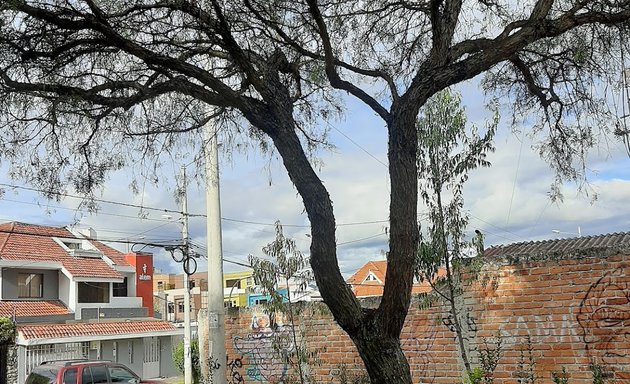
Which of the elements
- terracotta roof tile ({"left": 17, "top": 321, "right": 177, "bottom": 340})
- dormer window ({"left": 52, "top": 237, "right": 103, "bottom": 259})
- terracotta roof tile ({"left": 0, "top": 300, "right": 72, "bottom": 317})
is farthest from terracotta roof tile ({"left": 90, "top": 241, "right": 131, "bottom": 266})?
terracotta roof tile ({"left": 0, "top": 300, "right": 72, "bottom": 317})

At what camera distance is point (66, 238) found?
125ft

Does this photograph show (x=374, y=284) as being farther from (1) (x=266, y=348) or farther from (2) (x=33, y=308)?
(2) (x=33, y=308)

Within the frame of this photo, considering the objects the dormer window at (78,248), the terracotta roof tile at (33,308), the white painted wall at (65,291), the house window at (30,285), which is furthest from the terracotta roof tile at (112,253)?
the terracotta roof tile at (33,308)

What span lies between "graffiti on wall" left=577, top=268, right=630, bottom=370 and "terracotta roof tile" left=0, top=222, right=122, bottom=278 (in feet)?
97.3

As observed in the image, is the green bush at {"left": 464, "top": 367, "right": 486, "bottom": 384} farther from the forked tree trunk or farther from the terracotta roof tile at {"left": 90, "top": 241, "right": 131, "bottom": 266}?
the terracotta roof tile at {"left": 90, "top": 241, "right": 131, "bottom": 266}

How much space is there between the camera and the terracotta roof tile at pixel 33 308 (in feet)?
102

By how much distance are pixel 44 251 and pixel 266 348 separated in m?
27.8

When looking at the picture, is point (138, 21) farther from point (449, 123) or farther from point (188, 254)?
point (188, 254)


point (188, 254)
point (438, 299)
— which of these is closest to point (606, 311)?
point (438, 299)

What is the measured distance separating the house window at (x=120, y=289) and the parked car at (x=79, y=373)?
2277 centimetres

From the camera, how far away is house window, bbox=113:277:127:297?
1570 inches

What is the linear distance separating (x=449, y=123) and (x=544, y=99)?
4.49ft

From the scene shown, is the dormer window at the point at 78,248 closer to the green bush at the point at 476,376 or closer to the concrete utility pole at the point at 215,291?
the concrete utility pole at the point at 215,291

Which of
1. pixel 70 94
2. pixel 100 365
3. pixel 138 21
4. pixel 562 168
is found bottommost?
pixel 100 365
